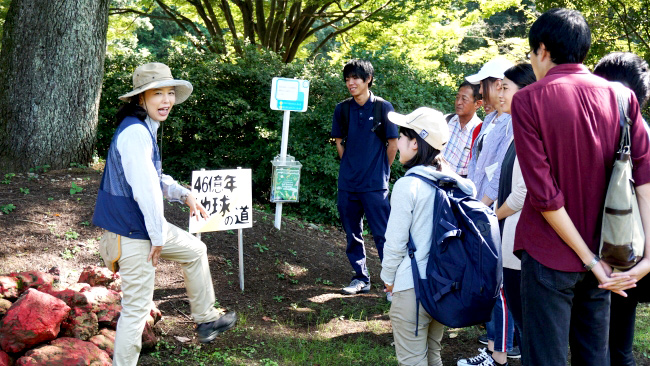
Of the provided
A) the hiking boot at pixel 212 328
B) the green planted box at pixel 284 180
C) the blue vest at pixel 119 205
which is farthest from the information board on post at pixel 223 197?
the blue vest at pixel 119 205

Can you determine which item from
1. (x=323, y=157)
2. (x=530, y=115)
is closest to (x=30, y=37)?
(x=323, y=157)

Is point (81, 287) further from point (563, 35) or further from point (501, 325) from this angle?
point (563, 35)

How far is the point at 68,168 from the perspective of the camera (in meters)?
6.99

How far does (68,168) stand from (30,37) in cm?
153

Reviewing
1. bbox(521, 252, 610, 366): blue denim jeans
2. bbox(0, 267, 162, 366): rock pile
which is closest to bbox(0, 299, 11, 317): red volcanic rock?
bbox(0, 267, 162, 366): rock pile

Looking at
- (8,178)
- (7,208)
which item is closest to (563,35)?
(7,208)

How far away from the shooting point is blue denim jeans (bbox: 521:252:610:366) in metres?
2.42

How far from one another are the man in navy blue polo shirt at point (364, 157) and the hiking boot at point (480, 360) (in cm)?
153

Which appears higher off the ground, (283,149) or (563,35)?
(563,35)

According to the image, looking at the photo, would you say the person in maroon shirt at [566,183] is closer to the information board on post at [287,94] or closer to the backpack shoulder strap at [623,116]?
the backpack shoulder strap at [623,116]

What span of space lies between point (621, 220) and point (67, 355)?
118 inches

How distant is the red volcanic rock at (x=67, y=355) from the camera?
3.39 m

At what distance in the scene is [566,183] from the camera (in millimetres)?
2406

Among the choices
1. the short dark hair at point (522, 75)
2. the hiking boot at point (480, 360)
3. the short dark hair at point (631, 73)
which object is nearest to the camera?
the short dark hair at point (631, 73)
